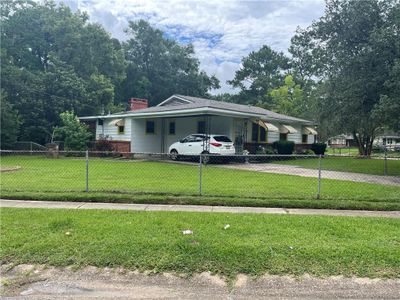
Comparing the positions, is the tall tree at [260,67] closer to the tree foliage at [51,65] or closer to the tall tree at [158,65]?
Result: the tall tree at [158,65]

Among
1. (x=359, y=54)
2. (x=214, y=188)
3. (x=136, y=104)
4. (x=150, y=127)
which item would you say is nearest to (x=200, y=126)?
(x=150, y=127)

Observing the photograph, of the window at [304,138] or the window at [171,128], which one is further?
the window at [304,138]

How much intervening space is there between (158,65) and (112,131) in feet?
89.4

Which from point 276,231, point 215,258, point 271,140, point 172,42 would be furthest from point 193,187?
point 172,42

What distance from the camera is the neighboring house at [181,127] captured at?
2077 centimetres

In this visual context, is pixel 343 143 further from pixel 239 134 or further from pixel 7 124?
pixel 7 124

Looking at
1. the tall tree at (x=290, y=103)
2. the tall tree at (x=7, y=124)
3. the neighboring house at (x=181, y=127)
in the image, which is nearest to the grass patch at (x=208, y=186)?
the neighboring house at (x=181, y=127)

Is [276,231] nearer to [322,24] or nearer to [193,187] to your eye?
[193,187]

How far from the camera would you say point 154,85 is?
4900cm

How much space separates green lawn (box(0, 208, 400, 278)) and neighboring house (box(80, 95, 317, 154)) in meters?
13.3

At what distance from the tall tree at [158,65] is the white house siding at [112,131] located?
23.5m

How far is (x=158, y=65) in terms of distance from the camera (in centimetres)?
4928

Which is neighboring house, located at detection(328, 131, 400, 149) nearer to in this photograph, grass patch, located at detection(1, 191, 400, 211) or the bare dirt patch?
grass patch, located at detection(1, 191, 400, 211)

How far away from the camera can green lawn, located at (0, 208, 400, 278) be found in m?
4.27
